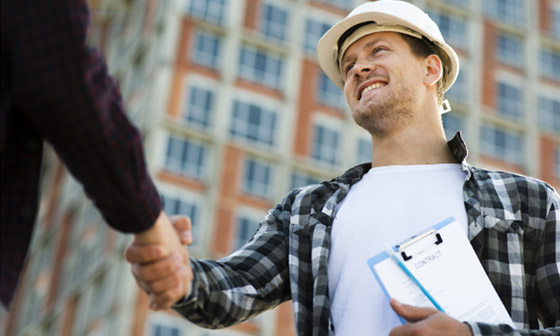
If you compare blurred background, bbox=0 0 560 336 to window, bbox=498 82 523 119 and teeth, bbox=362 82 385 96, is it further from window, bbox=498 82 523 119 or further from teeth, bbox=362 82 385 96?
teeth, bbox=362 82 385 96

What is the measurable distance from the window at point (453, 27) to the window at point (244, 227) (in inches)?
602

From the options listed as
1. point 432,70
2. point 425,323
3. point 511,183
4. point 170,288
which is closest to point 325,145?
point 432,70

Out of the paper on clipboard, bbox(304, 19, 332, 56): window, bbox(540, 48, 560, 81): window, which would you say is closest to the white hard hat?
the paper on clipboard

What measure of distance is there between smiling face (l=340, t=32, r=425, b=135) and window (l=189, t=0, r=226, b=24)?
44.5 meters

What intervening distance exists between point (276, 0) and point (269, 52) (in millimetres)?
2981

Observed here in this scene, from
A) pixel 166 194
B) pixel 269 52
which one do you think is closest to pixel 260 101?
pixel 269 52

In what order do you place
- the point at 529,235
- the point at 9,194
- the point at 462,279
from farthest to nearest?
the point at 529,235
the point at 462,279
the point at 9,194

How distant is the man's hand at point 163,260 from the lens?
14.0ft

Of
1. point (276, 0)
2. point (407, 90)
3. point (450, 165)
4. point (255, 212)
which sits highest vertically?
point (276, 0)

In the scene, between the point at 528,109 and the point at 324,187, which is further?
the point at 528,109

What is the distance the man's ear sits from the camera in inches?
259

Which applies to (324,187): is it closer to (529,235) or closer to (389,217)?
(389,217)

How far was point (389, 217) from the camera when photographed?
577 centimetres

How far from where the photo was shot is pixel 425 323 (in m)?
4.84
